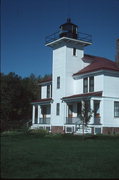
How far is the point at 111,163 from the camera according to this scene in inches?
424

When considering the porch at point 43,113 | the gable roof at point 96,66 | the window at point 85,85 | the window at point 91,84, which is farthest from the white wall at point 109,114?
the porch at point 43,113

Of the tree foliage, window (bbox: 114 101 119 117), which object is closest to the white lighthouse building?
window (bbox: 114 101 119 117)

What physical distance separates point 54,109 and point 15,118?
1127 cm

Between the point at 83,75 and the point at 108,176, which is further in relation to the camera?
the point at 83,75

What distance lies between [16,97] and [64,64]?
12362 mm

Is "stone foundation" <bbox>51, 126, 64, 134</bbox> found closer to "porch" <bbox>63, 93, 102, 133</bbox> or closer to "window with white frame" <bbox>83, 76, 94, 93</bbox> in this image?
"porch" <bbox>63, 93, 102, 133</bbox>

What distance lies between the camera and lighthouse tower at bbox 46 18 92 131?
35.6m

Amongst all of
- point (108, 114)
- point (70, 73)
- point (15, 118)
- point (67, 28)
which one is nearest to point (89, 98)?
point (108, 114)

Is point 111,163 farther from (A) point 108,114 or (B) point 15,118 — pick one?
(B) point 15,118

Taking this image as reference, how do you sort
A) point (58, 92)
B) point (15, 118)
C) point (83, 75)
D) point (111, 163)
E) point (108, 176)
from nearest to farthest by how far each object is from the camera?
point (108, 176), point (111, 163), point (83, 75), point (58, 92), point (15, 118)

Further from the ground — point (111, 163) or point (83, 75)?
point (83, 75)

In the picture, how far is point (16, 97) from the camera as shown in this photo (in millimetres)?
45312

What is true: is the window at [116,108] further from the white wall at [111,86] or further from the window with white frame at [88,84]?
the window with white frame at [88,84]

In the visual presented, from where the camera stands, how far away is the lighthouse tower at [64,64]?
117ft
